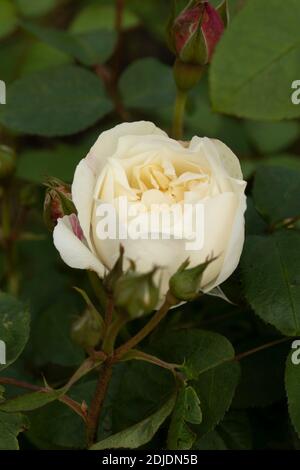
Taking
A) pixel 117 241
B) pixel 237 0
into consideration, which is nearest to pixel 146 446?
pixel 117 241

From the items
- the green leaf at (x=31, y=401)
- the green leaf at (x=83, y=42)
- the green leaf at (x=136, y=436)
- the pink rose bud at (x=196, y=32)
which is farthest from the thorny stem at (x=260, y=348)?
the green leaf at (x=83, y=42)

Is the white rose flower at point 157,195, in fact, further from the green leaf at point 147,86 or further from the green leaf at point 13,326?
the green leaf at point 147,86

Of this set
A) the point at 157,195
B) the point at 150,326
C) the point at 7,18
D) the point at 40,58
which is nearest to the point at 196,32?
the point at 157,195

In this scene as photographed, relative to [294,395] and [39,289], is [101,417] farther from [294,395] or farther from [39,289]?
[39,289]

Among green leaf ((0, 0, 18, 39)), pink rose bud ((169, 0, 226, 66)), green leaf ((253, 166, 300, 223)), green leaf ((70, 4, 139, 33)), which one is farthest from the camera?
green leaf ((70, 4, 139, 33))

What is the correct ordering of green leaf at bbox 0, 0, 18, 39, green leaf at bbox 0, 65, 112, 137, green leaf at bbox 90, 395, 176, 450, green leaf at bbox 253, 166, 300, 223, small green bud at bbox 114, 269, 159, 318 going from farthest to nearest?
1. green leaf at bbox 0, 0, 18, 39
2. green leaf at bbox 0, 65, 112, 137
3. green leaf at bbox 253, 166, 300, 223
4. green leaf at bbox 90, 395, 176, 450
5. small green bud at bbox 114, 269, 159, 318

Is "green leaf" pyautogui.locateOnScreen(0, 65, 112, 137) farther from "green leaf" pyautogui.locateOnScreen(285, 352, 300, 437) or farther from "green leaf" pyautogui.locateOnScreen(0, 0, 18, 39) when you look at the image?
"green leaf" pyautogui.locateOnScreen(285, 352, 300, 437)

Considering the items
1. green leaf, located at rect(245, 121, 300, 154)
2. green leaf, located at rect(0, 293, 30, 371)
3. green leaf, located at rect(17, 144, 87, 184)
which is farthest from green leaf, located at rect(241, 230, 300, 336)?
green leaf, located at rect(245, 121, 300, 154)
